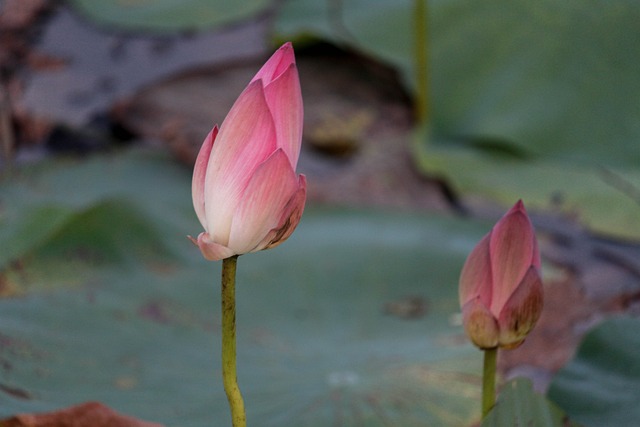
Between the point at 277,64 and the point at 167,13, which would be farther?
the point at 167,13

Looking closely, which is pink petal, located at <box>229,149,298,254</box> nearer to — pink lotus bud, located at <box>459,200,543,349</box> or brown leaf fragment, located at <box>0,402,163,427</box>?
pink lotus bud, located at <box>459,200,543,349</box>

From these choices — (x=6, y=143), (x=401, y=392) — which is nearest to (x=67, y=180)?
(x=6, y=143)

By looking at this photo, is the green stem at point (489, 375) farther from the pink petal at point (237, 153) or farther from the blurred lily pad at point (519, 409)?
the pink petal at point (237, 153)

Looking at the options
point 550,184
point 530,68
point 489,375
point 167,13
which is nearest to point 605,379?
point 489,375

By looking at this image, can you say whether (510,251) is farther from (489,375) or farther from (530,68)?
(530,68)

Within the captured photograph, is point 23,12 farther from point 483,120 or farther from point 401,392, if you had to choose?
point 401,392

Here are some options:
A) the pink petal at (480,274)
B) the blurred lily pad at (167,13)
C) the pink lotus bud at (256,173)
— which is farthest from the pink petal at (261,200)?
the blurred lily pad at (167,13)
